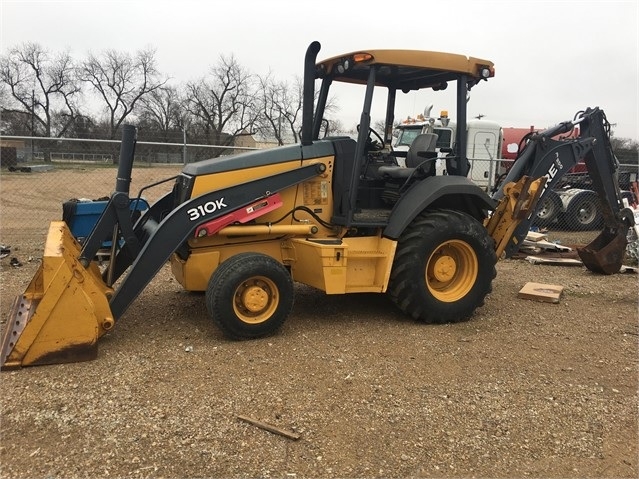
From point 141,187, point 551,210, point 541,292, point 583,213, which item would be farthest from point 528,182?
point 583,213

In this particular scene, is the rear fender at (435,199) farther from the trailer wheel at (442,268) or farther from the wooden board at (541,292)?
the wooden board at (541,292)

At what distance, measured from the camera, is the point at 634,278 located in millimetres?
7363

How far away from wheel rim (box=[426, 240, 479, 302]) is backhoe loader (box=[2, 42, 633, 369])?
0.04ft

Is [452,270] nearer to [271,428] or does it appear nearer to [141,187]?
[271,428]

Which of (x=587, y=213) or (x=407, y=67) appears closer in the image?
(x=407, y=67)

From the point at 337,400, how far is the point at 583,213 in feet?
35.9

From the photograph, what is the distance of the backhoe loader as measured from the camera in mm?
4066

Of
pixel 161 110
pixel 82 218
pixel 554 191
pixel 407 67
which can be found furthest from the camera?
pixel 161 110

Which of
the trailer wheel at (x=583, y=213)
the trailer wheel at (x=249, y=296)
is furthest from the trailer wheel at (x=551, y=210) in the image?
the trailer wheel at (x=249, y=296)

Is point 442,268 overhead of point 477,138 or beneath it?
beneath

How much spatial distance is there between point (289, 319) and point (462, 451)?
2440 mm

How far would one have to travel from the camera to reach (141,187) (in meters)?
10.0

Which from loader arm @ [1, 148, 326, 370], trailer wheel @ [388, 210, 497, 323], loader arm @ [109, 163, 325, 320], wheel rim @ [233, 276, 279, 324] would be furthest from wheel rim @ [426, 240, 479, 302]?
loader arm @ [109, 163, 325, 320]

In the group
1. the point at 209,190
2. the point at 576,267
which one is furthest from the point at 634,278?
the point at 209,190
